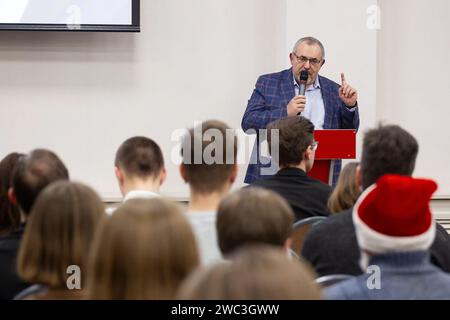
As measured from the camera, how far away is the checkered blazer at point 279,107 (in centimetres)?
454

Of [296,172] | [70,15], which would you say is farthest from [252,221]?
[70,15]

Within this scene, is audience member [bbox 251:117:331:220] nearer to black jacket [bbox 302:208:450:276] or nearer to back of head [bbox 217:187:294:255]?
black jacket [bbox 302:208:450:276]

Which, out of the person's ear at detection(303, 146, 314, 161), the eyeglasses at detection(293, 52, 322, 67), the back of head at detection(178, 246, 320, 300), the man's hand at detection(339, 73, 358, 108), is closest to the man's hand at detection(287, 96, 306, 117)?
the man's hand at detection(339, 73, 358, 108)

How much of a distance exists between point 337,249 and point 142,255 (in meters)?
1.06

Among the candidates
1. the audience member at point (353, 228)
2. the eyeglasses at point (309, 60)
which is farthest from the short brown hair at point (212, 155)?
the eyeglasses at point (309, 60)

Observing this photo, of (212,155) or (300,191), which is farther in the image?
(300,191)

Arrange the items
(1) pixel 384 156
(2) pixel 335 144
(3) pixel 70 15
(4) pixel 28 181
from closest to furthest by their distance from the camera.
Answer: (4) pixel 28 181, (1) pixel 384 156, (2) pixel 335 144, (3) pixel 70 15

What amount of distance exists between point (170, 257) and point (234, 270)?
0.34 m

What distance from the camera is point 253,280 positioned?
1103mm

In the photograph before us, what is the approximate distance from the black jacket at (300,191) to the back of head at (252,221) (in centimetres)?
134

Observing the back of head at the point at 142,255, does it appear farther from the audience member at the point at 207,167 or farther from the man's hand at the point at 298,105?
the man's hand at the point at 298,105

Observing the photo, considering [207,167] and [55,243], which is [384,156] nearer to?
[207,167]

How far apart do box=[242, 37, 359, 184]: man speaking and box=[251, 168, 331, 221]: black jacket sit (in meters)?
1.25
